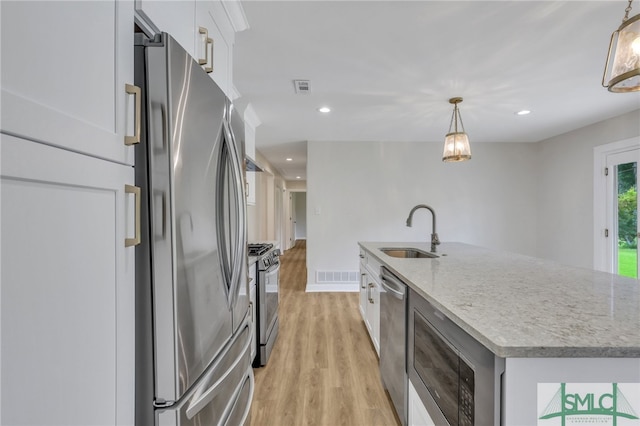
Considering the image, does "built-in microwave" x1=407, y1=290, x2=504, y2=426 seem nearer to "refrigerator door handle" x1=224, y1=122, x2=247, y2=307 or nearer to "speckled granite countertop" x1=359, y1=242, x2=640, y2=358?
"speckled granite countertop" x1=359, y1=242, x2=640, y2=358

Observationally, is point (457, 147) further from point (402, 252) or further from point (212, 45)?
point (212, 45)

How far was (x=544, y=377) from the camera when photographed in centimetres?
70

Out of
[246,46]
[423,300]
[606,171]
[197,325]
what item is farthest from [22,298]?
[606,171]

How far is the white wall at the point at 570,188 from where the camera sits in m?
3.53

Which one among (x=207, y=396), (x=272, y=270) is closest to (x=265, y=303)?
(x=272, y=270)

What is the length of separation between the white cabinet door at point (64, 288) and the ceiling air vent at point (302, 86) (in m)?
2.00

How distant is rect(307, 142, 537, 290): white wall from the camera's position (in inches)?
180

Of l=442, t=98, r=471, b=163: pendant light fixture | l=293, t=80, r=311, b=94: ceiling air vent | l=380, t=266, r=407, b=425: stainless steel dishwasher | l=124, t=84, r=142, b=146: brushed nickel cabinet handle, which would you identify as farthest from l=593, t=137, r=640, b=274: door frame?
l=124, t=84, r=142, b=146: brushed nickel cabinet handle

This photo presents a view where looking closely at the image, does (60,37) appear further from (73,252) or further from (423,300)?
(423,300)

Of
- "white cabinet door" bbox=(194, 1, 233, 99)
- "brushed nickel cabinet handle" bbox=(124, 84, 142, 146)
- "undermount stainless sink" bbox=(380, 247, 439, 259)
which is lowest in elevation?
"undermount stainless sink" bbox=(380, 247, 439, 259)

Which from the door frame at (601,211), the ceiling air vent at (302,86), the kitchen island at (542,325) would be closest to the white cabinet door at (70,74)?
the kitchen island at (542,325)

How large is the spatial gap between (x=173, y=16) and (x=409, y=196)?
418cm

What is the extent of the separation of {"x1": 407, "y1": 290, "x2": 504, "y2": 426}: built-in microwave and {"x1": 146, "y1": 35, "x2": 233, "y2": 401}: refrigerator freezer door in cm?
81

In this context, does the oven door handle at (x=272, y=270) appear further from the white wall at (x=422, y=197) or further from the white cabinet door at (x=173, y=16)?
the white wall at (x=422, y=197)
